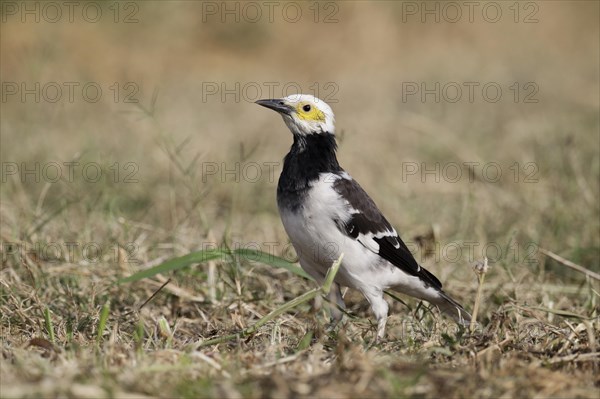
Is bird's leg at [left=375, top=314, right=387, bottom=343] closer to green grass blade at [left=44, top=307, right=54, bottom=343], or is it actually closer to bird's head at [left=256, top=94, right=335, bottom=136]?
bird's head at [left=256, top=94, right=335, bottom=136]

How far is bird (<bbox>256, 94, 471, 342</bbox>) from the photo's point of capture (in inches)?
159

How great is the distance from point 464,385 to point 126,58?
9966 millimetres

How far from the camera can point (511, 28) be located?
1448 cm

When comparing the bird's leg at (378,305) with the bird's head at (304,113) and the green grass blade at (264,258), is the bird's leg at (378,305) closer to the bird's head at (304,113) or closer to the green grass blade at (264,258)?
the green grass blade at (264,258)

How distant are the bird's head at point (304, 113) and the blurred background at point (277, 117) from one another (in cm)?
59

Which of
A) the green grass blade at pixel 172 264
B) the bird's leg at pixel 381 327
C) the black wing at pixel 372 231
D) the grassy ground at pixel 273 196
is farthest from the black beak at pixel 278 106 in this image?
the bird's leg at pixel 381 327

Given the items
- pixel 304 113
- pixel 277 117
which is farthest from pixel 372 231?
pixel 277 117

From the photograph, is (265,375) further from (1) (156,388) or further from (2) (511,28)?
(2) (511,28)

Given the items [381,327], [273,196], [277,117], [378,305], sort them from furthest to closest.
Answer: [277,117] < [273,196] < [378,305] < [381,327]

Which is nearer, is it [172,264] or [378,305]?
[172,264]

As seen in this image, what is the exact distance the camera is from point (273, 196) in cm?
691

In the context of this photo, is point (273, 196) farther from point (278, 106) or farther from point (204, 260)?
point (204, 260)

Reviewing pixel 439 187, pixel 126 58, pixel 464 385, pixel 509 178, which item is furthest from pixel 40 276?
pixel 126 58

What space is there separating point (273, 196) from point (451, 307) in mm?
2774
